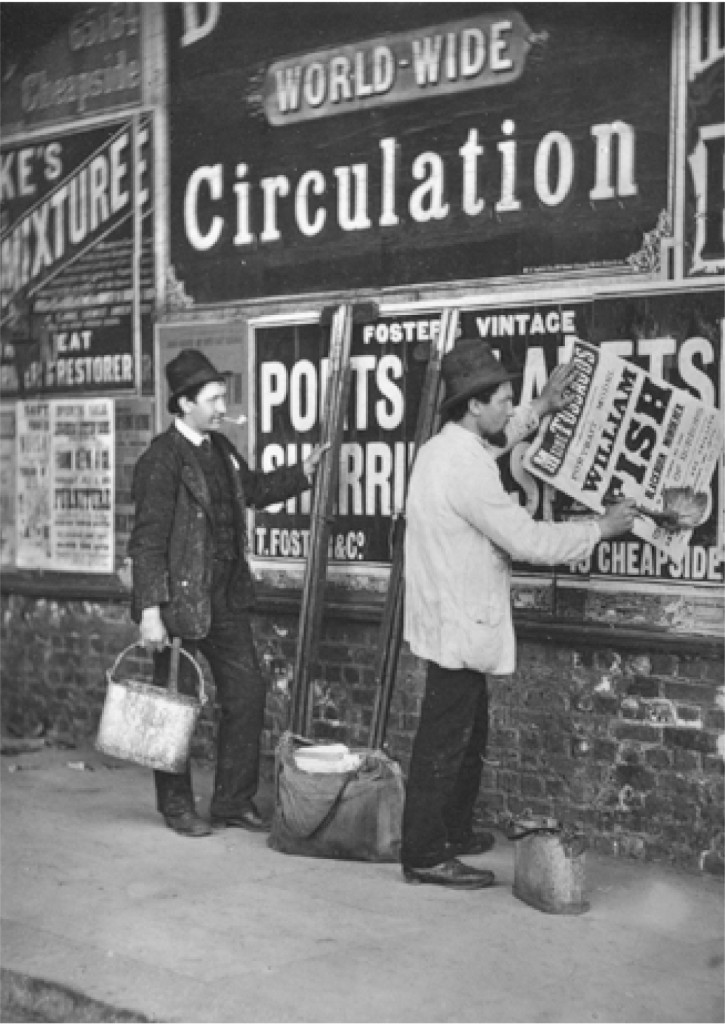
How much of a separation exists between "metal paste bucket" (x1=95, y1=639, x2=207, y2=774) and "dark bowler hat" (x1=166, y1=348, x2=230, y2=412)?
122 cm

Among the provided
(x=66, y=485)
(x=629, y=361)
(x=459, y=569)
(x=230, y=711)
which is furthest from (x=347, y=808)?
(x=66, y=485)

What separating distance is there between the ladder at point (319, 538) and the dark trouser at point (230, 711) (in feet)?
1.69

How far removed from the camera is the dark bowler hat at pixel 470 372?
7227mm

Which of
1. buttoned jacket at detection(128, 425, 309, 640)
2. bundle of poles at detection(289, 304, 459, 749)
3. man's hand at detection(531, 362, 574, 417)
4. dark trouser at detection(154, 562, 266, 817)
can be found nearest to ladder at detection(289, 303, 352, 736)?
bundle of poles at detection(289, 304, 459, 749)

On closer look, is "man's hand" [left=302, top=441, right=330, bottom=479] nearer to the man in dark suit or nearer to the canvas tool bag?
the man in dark suit

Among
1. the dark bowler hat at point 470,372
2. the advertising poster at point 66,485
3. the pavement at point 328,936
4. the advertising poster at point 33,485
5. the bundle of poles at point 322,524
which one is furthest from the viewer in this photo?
the advertising poster at point 33,485

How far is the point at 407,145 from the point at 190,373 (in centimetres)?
161

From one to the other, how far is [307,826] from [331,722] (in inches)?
57.0

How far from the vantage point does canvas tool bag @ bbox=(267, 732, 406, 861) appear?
7730mm

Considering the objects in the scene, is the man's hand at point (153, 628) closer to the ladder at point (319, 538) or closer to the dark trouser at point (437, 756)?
the ladder at point (319, 538)

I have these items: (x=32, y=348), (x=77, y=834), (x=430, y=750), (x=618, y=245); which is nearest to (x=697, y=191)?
(x=618, y=245)

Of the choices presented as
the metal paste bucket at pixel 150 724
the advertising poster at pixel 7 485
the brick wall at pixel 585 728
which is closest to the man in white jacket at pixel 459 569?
the brick wall at pixel 585 728

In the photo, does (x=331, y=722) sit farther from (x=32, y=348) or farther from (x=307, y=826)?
(x=32, y=348)

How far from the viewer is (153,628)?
8.16 metres
